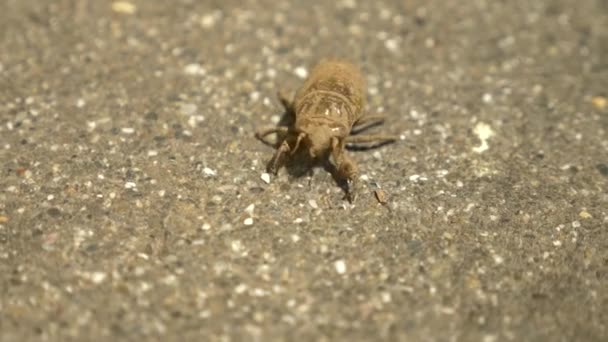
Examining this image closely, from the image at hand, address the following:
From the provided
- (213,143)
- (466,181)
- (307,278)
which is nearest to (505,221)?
(466,181)

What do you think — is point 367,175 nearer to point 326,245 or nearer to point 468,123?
point 326,245

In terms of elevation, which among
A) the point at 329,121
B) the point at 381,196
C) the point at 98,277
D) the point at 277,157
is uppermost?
the point at 329,121

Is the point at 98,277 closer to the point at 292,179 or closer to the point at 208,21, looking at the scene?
the point at 292,179

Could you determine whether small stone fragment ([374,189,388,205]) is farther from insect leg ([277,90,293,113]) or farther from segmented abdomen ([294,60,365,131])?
insect leg ([277,90,293,113])

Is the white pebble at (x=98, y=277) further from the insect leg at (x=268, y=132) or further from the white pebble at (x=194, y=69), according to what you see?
the white pebble at (x=194, y=69)

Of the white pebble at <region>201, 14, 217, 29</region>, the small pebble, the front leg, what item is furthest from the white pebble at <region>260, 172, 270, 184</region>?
the white pebble at <region>201, 14, 217, 29</region>

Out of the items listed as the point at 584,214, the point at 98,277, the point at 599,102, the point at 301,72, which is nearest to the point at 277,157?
the point at 301,72

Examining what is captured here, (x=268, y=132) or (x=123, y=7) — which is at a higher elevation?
(x=123, y=7)

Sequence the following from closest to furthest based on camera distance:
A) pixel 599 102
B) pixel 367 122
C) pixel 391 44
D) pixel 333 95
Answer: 1. pixel 333 95
2. pixel 367 122
3. pixel 599 102
4. pixel 391 44
